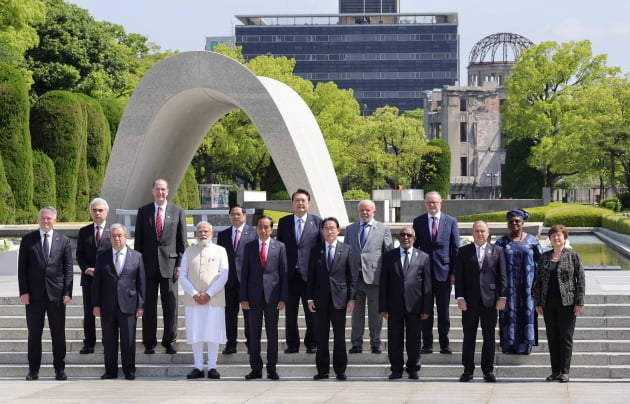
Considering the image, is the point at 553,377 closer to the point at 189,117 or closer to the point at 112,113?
the point at 189,117

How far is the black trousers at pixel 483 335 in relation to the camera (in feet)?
34.5

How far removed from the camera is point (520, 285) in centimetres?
1088

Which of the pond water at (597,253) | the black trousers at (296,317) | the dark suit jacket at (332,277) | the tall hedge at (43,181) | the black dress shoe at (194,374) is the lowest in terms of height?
the black dress shoe at (194,374)

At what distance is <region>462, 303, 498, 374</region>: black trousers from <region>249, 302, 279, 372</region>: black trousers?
6.02 feet

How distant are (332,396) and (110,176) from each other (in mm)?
9876

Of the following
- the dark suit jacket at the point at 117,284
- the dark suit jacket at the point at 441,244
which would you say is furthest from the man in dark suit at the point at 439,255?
the dark suit jacket at the point at 117,284

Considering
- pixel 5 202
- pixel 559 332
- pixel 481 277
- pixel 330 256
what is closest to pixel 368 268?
pixel 330 256

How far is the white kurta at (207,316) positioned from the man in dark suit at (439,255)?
204cm

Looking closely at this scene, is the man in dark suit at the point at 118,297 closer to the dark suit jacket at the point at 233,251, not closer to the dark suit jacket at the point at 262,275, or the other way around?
the dark suit jacket at the point at 233,251

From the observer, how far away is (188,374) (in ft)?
35.1

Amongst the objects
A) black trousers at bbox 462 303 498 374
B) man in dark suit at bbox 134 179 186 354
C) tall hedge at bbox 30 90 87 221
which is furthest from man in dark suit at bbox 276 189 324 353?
tall hedge at bbox 30 90 87 221

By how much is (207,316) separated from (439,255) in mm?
2412

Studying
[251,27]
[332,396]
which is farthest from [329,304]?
[251,27]

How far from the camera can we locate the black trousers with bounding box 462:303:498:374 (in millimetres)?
10523
